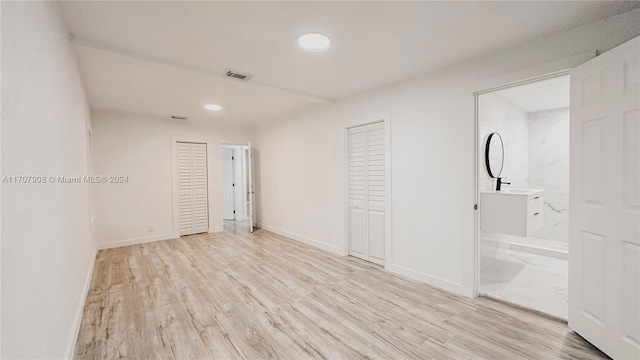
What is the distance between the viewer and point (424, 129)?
309cm

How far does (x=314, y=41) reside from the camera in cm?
229

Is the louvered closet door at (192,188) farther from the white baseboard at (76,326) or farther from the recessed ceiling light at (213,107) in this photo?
the white baseboard at (76,326)

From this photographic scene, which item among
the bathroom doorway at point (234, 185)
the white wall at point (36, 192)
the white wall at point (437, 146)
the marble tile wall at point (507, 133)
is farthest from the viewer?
the bathroom doorway at point (234, 185)

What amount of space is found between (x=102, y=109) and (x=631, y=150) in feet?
20.6

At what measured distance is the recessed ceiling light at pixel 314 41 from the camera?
221 centimetres

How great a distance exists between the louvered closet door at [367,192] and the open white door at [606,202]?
1.90 meters

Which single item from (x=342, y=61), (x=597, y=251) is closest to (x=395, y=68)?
(x=342, y=61)

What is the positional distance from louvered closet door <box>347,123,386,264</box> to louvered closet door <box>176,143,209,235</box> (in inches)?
132

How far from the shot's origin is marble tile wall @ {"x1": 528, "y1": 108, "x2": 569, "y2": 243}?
14.4 feet

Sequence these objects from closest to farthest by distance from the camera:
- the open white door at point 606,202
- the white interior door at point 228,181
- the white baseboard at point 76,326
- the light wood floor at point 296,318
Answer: the open white door at point 606,202
the white baseboard at point 76,326
the light wood floor at point 296,318
the white interior door at point 228,181

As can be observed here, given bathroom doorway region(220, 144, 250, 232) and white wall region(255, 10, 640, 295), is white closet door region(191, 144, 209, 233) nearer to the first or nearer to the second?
bathroom doorway region(220, 144, 250, 232)

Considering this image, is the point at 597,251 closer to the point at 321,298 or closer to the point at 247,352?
the point at 321,298

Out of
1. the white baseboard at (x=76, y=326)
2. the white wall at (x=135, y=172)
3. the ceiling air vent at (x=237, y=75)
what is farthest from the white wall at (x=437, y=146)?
the white wall at (x=135, y=172)

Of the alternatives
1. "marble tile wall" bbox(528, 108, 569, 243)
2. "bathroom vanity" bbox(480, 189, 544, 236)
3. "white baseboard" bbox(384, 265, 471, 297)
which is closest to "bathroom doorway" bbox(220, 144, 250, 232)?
"white baseboard" bbox(384, 265, 471, 297)
